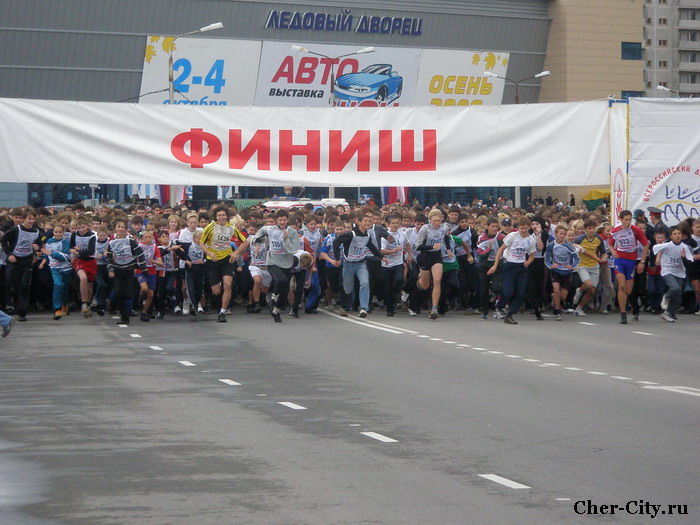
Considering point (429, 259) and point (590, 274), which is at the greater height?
point (429, 259)

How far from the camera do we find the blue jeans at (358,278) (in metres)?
21.3

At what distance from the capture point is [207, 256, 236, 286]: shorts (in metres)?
20.5

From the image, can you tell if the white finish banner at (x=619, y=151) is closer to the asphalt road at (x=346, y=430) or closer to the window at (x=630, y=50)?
the asphalt road at (x=346, y=430)

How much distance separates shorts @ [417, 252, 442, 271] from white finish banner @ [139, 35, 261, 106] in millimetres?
43681

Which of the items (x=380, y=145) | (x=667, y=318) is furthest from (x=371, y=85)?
(x=667, y=318)

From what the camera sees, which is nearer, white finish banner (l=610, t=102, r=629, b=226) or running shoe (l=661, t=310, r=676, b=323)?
running shoe (l=661, t=310, r=676, b=323)

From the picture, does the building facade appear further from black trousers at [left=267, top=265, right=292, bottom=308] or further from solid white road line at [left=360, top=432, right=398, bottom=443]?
solid white road line at [left=360, top=432, right=398, bottom=443]

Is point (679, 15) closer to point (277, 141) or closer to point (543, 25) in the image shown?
point (543, 25)

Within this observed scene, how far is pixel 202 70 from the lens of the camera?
65.1m

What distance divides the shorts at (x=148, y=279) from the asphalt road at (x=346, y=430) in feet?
10.7

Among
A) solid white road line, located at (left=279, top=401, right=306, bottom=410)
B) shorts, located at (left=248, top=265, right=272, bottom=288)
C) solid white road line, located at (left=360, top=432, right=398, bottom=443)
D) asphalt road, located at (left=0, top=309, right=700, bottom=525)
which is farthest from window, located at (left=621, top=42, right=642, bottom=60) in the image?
solid white road line, located at (left=360, top=432, right=398, bottom=443)

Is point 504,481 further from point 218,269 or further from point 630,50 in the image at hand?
point 630,50

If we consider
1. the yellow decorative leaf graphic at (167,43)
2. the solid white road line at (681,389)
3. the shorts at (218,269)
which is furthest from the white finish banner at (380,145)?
the yellow decorative leaf graphic at (167,43)

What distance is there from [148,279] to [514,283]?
5.69 m
